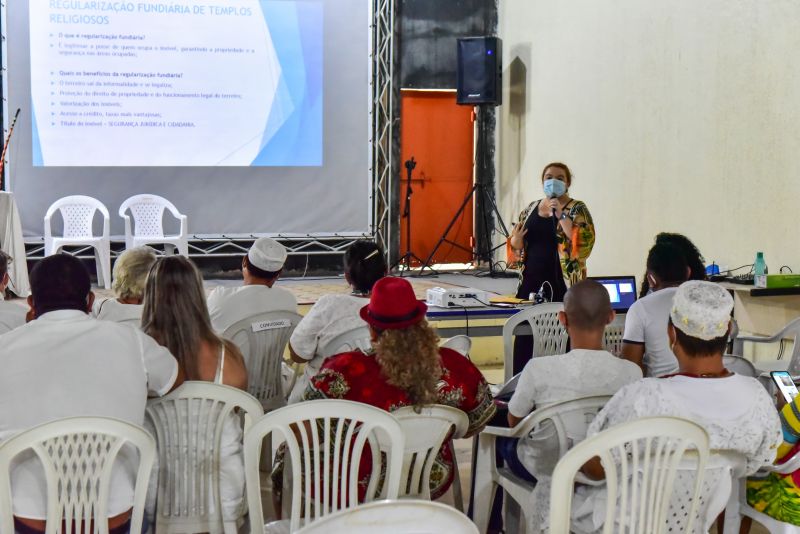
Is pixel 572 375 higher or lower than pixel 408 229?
higher

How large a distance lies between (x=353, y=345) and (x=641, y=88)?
4.99m

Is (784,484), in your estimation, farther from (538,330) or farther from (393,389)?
(538,330)

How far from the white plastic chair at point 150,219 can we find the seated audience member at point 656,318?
5487 mm

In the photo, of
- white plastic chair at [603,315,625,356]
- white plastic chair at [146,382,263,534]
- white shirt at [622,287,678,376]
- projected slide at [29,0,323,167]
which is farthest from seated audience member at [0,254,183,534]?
projected slide at [29,0,323,167]

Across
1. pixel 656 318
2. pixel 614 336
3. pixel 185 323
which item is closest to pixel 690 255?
pixel 656 318

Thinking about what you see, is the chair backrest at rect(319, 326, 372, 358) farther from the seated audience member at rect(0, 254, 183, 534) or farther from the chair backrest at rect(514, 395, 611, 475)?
the seated audience member at rect(0, 254, 183, 534)

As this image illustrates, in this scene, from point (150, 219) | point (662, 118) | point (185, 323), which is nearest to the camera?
point (185, 323)

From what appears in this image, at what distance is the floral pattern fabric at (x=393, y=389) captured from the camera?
2.29m

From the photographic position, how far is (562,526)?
1838mm

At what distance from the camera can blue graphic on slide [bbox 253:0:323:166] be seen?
8664mm

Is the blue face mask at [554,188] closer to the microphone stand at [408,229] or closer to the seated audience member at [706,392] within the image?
the seated audience member at [706,392]

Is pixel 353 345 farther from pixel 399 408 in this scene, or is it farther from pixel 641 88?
pixel 641 88

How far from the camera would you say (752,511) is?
247cm

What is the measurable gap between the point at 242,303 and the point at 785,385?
1.93 m
